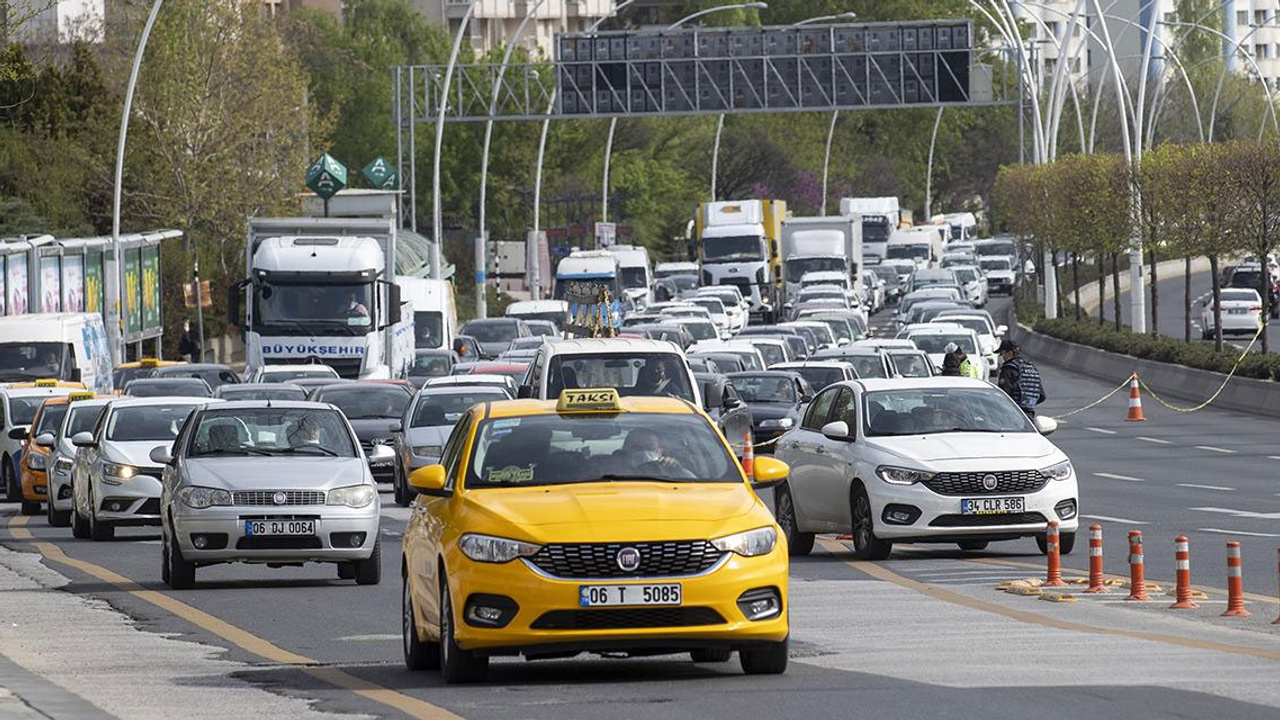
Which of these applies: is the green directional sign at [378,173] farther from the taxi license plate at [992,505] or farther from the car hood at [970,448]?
the taxi license plate at [992,505]

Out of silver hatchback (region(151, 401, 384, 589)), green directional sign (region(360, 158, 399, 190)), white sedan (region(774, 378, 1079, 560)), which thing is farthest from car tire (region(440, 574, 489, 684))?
green directional sign (region(360, 158, 399, 190))

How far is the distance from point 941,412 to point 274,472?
17.8 feet

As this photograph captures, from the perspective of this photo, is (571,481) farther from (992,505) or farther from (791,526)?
(791,526)

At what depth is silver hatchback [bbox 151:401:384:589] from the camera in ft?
65.8

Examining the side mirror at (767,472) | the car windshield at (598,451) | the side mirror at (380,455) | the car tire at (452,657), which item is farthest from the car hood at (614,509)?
the side mirror at (380,455)

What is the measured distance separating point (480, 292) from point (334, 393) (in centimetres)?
3423

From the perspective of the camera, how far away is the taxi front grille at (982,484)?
20859 mm

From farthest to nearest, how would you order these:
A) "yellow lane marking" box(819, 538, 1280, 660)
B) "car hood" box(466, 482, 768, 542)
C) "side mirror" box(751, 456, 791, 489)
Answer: "yellow lane marking" box(819, 538, 1280, 660)
"side mirror" box(751, 456, 791, 489)
"car hood" box(466, 482, 768, 542)

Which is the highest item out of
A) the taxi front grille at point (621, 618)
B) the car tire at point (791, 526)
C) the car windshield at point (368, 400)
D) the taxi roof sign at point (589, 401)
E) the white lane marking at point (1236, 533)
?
the taxi roof sign at point (589, 401)

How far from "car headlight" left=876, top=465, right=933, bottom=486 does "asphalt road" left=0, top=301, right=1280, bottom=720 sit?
0.66 metres

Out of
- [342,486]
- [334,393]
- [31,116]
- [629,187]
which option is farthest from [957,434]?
[629,187]

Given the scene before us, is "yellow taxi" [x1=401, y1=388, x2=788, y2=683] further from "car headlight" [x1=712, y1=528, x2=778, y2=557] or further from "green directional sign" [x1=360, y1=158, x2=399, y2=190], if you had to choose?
"green directional sign" [x1=360, y1=158, x2=399, y2=190]

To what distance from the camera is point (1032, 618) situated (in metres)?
16.1

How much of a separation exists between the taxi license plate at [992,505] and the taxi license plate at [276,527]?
495cm
